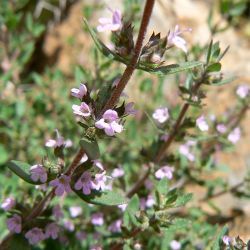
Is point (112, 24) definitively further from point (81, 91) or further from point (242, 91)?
point (242, 91)

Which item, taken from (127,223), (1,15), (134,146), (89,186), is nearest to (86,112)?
(89,186)

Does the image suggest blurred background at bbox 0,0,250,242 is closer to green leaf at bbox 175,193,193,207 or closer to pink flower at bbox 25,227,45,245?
pink flower at bbox 25,227,45,245

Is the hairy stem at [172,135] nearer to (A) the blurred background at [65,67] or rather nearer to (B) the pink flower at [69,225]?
(B) the pink flower at [69,225]

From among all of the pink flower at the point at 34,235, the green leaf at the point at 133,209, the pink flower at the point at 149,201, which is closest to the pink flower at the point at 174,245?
the pink flower at the point at 149,201

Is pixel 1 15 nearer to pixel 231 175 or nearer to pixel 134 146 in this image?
pixel 134 146

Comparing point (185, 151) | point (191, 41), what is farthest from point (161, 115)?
point (191, 41)

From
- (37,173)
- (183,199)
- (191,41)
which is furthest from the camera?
(191,41)
